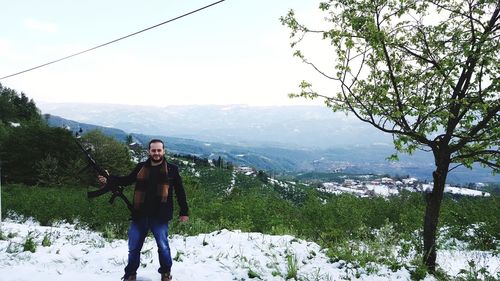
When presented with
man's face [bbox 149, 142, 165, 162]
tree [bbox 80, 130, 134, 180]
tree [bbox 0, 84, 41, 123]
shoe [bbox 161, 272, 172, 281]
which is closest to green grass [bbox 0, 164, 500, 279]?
shoe [bbox 161, 272, 172, 281]

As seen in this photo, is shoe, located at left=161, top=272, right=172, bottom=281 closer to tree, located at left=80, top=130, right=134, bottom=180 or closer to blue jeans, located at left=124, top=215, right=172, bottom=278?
blue jeans, located at left=124, top=215, right=172, bottom=278

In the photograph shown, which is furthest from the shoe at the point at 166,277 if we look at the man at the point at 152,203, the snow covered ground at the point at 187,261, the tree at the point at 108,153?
the tree at the point at 108,153

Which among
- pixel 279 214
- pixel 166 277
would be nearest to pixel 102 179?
pixel 166 277

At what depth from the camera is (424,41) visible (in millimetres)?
8344

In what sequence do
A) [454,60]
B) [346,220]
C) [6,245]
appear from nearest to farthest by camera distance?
1. [454,60]
2. [6,245]
3. [346,220]

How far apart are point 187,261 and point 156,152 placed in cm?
294

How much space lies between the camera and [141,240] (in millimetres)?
6836

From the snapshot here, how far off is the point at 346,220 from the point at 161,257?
2122cm

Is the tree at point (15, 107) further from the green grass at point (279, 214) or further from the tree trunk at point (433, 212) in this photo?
the tree trunk at point (433, 212)

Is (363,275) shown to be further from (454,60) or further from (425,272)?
(454,60)

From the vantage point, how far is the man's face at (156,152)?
6.65 metres

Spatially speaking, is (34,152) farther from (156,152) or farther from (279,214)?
(156,152)

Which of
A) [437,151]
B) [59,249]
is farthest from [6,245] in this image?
[437,151]

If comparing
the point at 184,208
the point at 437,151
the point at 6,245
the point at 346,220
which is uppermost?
the point at 437,151
